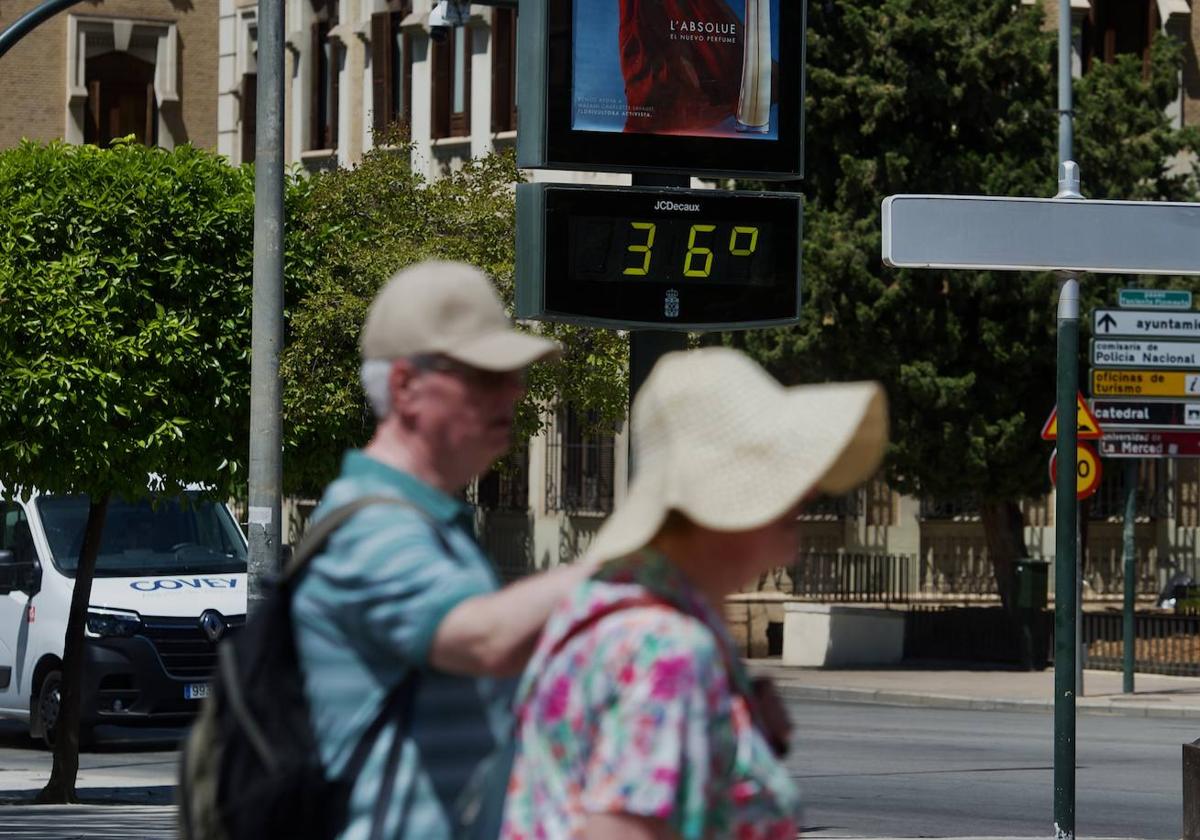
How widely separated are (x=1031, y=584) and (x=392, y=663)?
25.8m

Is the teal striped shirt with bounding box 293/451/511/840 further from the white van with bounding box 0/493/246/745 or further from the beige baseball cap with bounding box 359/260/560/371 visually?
the white van with bounding box 0/493/246/745

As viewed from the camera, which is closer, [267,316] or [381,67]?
[267,316]

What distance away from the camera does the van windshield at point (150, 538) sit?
58.8 feet

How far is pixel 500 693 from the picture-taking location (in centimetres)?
328

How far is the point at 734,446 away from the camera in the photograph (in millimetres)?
3004

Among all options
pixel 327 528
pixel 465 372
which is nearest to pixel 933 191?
pixel 465 372

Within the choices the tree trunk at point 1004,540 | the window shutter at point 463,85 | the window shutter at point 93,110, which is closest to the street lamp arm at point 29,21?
the tree trunk at point 1004,540

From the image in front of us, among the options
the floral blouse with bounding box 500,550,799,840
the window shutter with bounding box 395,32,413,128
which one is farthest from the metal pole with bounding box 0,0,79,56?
the window shutter with bounding box 395,32,413,128

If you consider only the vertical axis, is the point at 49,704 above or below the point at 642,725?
below

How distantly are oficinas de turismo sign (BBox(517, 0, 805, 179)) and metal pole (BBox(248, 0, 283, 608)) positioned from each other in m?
2.65

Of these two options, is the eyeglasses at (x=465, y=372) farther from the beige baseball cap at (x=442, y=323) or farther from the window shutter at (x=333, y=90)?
the window shutter at (x=333, y=90)

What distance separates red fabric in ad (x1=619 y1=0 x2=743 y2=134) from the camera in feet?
32.0

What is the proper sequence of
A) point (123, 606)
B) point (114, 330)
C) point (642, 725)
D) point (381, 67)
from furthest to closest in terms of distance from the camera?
point (381, 67) < point (123, 606) < point (114, 330) < point (642, 725)

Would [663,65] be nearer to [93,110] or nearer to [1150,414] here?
[1150,414]
